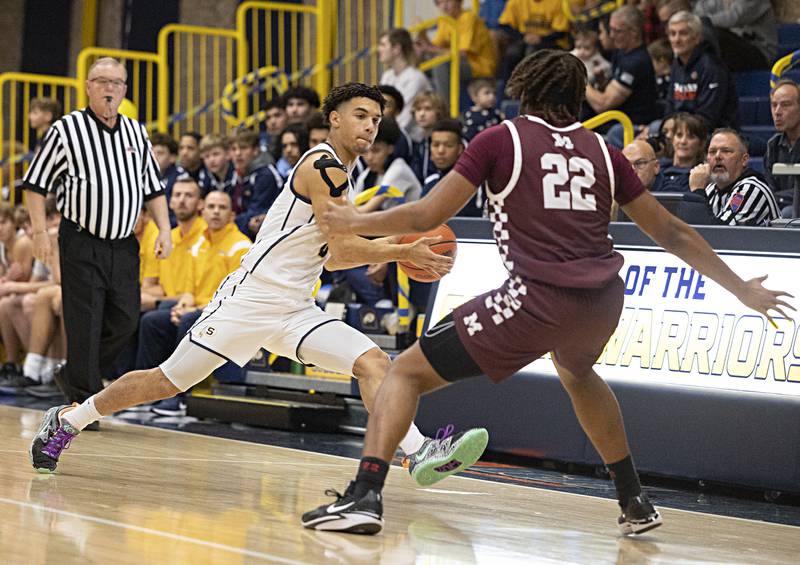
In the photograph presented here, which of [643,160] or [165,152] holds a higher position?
[643,160]

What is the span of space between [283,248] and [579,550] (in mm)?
1874

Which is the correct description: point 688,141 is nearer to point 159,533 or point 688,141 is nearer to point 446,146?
point 446,146

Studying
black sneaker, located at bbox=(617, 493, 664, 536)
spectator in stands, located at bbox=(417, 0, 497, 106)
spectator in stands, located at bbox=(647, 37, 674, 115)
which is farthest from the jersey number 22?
spectator in stands, located at bbox=(417, 0, 497, 106)

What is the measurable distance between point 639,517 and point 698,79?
5.39 meters

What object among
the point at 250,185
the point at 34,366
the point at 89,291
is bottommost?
the point at 34,366

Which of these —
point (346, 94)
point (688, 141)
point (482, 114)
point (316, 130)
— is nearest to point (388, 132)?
point (316, 130)

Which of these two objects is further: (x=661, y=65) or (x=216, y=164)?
(x=216, y=164)

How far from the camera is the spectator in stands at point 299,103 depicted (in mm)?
11961

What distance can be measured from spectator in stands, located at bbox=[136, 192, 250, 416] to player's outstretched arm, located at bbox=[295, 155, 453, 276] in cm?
410

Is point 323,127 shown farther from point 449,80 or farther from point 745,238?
Answer: point 745,238

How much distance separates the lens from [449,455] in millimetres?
5137

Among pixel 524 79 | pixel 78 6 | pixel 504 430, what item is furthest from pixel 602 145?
pixel 78 6

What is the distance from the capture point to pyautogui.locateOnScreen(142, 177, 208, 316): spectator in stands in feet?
33.6

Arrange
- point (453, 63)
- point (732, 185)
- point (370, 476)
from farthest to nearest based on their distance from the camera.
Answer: point (453, 63) → point (732, 185) → point (370, 476)
